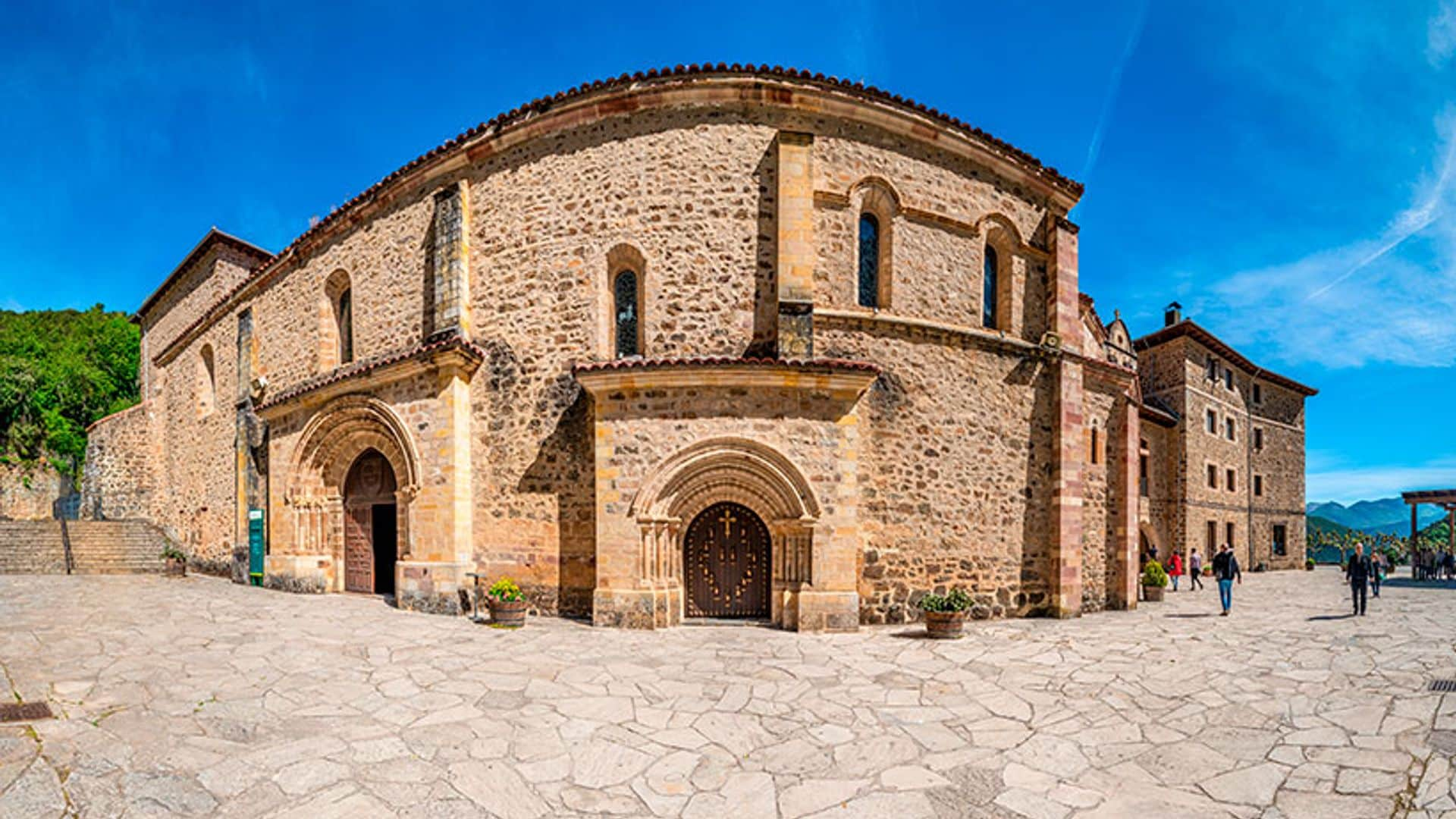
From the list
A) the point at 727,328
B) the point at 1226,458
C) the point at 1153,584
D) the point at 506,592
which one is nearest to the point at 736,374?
the point at 727,328

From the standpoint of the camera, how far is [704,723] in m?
5.95

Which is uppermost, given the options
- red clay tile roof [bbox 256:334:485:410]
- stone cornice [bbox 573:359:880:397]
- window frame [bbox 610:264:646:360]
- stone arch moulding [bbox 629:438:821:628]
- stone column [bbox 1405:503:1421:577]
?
window frame [bbox 610:264:646:360]

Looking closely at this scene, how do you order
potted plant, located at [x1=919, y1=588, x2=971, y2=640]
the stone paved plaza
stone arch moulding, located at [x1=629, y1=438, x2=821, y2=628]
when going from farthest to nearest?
1. stone arch moulding, located at [x1=629, y1=438, x2=821, y2=628]
2. potted plant, located at [x1=919, y1=588, x2=971, y2=640]
3. the stone paved plaza

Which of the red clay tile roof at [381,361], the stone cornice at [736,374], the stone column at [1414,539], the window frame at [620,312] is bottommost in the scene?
the stone column at [1414,539]

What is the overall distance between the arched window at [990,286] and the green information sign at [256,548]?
17.8 metres

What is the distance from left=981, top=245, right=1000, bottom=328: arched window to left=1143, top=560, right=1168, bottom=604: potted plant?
821cm

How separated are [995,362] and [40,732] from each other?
44.2 feet

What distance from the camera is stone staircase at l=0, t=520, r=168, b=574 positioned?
18.7m

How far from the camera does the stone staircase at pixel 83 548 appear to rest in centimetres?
1869

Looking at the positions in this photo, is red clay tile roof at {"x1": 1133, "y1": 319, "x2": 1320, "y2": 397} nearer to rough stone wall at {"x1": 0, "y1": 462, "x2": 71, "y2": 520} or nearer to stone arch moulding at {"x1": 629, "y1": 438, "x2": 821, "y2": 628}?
stone arch moulding at {"x1": 629, "y1": 438, "x2": 821, "y2": 628}

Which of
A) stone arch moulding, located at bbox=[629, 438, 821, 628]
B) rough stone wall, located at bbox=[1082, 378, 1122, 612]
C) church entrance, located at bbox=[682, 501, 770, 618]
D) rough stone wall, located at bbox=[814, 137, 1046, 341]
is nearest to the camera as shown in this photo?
stone arch moulding, located at bbox=[629, 438, 821, 628]

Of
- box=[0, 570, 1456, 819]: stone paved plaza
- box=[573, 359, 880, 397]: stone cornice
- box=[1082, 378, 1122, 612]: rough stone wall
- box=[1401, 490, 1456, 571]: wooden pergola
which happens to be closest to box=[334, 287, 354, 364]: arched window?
box=[0, 570, 1456, 819]: stone paved plaza

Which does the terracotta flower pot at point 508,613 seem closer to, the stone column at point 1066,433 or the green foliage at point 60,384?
the stone column at point 1066,433

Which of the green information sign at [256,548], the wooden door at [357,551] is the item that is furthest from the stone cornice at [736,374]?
the green information sign at [256,548]
